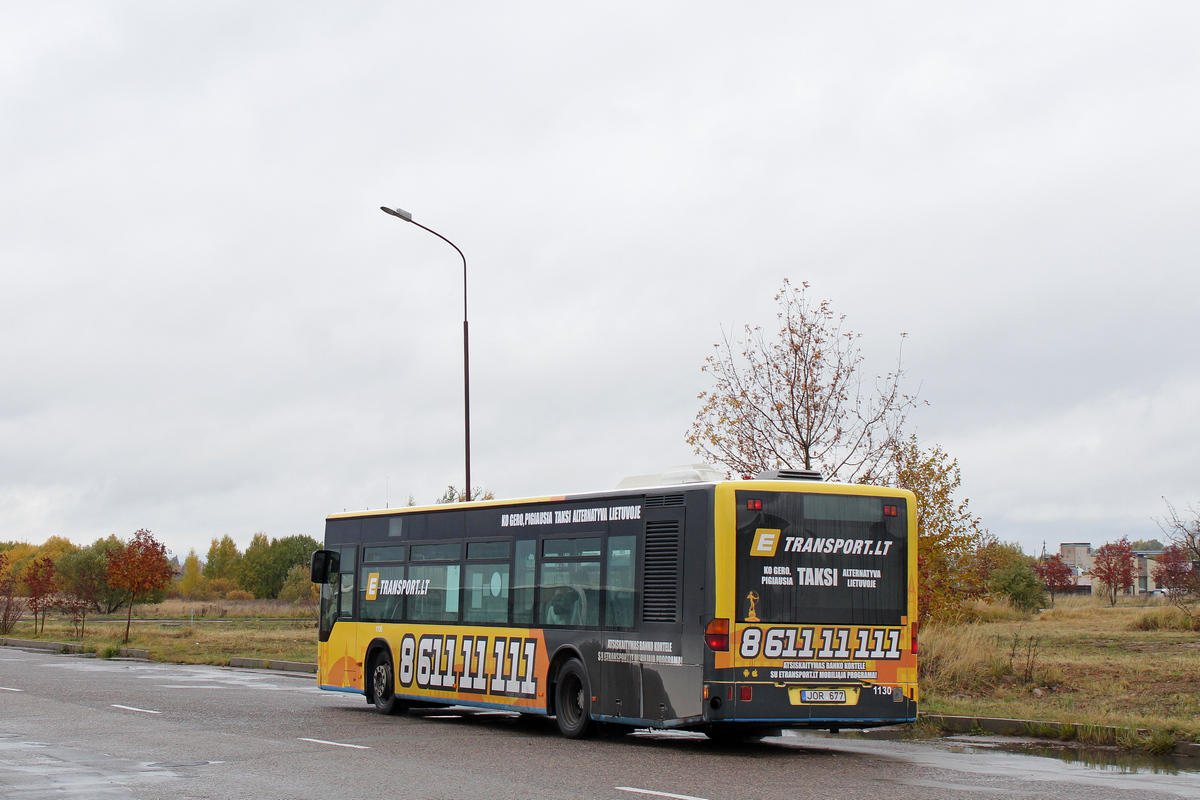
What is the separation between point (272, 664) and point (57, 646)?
42.9 feet

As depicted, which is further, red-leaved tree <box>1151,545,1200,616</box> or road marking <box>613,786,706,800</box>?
red-leaved tree <box>1151,545,1200,616</box>

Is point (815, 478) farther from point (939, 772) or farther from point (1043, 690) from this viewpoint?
point (1043, 690)

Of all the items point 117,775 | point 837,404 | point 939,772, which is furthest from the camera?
point 837,404

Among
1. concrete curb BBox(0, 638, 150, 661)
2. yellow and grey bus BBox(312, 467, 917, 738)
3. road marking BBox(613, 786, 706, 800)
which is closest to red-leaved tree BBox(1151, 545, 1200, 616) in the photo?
yellow and grey bus BBox(312, 467, 917, 738)

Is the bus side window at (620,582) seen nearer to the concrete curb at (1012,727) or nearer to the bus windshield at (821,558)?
the bus windshield at (821,558)

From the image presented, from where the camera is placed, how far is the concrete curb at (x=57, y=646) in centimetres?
3544

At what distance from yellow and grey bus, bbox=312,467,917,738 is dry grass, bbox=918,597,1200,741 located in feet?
10.9

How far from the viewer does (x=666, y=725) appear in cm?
1285

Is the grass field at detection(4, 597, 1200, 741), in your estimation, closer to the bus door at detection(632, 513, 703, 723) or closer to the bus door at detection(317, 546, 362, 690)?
the bus door at detection(632, 513, 703, 723)

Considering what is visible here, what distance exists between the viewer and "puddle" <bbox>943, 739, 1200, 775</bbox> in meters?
12.0

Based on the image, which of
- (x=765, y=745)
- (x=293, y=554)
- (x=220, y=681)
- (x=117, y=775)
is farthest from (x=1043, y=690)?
(x=293, y=554)

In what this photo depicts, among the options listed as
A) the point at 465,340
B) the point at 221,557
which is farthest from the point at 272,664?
the point at 221,557

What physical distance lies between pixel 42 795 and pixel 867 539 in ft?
27.9

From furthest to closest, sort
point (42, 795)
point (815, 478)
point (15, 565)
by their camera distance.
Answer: point (15, 565) → point (815, 478) → point (42, 795)
